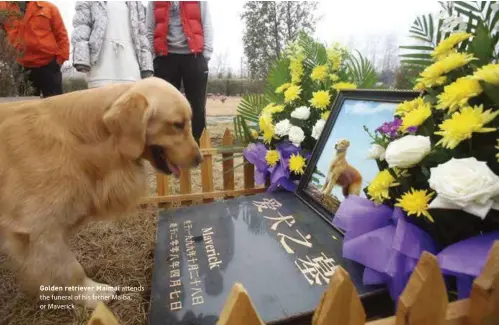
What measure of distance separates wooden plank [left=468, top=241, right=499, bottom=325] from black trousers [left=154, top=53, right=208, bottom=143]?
3395mm

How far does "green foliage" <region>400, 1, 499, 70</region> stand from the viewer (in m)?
1.20

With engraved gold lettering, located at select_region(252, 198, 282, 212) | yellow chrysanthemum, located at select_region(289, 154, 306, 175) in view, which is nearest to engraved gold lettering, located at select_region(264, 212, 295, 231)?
engraved gold lettering, located at select_region(252, 198, 282, 212)

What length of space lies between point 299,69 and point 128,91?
1.56m

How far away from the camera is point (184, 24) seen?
3598mm

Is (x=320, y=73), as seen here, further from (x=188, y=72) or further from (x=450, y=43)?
(x=188, y=72)

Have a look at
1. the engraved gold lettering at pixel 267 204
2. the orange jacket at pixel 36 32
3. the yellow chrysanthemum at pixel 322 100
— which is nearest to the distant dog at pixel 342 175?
the engraved gold lettering at pixel 267 204

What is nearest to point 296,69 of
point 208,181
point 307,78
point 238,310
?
point 307,78

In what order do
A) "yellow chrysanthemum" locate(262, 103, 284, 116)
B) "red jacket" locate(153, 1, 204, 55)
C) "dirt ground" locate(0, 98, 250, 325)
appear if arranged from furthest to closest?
"red jacket" locate(153, 1, 204, 55), "yellow chrysanthemum" locate(262, 103, 284, 116), "dirt ground" locate(0, 98, 250, 325)

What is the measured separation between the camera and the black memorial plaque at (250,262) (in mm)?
1305

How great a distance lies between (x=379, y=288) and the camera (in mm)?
1314

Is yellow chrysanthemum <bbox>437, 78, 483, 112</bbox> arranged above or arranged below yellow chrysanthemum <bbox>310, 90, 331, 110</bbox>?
above

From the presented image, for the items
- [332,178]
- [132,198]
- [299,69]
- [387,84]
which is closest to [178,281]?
[132,198]

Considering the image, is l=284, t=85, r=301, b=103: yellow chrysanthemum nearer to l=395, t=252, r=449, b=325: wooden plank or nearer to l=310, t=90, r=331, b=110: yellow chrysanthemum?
l=310, t=90, r=331, b=110: yellow chrysanthemum

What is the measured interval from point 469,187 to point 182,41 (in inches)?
132
